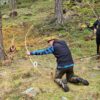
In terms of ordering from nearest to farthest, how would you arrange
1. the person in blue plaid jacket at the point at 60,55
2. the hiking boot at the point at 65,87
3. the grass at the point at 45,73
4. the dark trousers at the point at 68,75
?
the grass at the point at 45,73
the hiking boot at the point at 65,87
the person in blue plaid jacket at the point at 60,55
the dark trousers at the point at 68,75

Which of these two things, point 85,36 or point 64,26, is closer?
point 85,36

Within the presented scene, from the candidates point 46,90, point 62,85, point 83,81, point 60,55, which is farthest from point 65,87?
point 60,55

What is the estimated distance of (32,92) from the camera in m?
→ 9.70

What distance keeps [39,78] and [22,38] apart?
7894 millimetres

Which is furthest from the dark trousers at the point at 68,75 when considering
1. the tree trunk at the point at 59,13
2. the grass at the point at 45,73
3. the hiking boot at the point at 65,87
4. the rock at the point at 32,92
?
the tree trunk at the point at 59,13

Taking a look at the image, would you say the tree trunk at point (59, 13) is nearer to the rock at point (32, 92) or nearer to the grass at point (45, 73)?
the grass at point (45, 73)

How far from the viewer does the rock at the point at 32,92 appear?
31.5ft

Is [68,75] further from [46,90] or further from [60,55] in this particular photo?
[46,90]

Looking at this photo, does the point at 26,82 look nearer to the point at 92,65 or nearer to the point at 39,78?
the point at 39,78

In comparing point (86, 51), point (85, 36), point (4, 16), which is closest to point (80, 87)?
point (86, 51)

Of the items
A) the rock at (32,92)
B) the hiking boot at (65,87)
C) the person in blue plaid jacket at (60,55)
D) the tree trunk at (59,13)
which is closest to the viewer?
the rock at (32,92)

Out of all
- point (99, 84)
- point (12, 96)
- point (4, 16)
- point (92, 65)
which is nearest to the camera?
point (12, 96)

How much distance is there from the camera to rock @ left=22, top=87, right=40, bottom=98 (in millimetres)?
9595

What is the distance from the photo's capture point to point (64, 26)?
1920 centimetres
